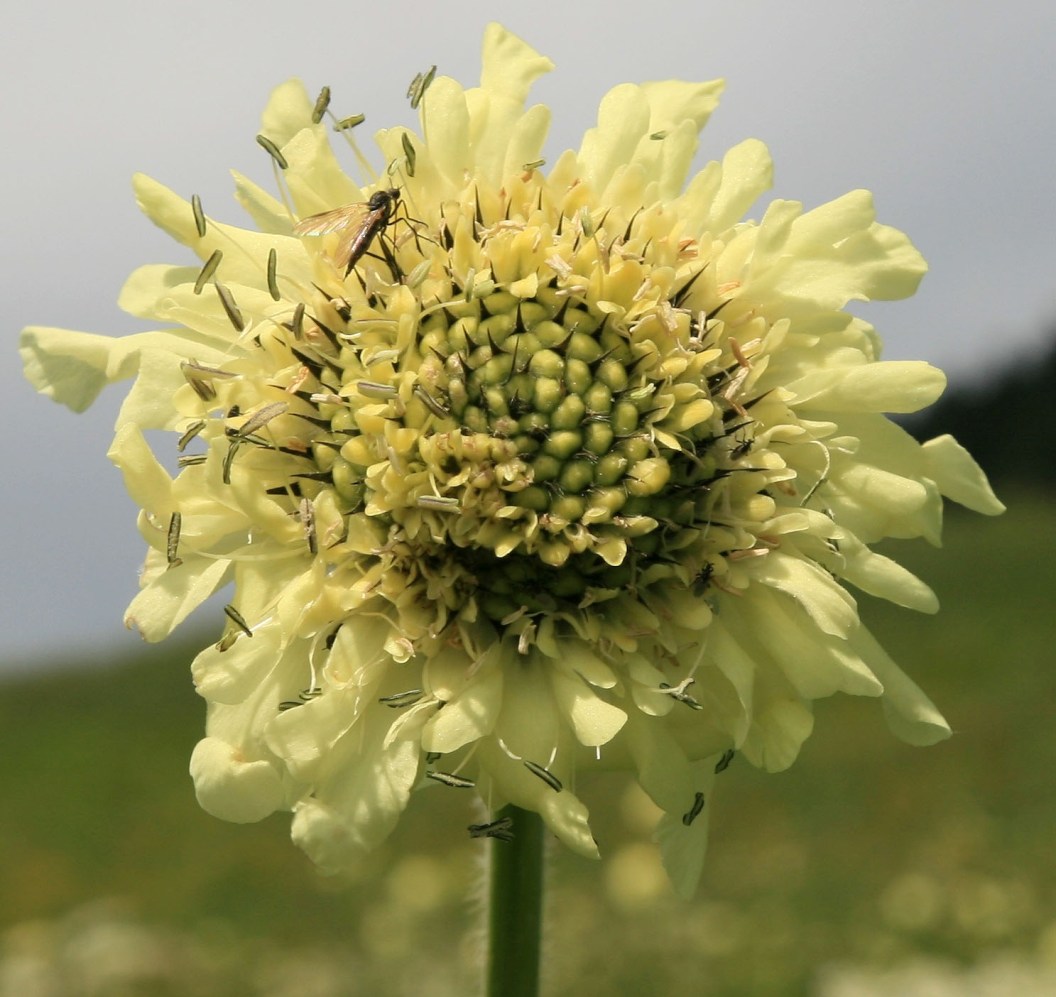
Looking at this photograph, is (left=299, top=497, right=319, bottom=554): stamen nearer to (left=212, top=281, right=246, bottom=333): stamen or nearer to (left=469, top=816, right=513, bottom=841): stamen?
(left=212, top=281, right=246, bottom=333): stamen

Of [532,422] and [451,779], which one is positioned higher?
[532,422]

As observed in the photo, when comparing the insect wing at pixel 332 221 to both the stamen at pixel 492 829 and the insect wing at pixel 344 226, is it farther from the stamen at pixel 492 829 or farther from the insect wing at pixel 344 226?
the stamen at pixel 492 829

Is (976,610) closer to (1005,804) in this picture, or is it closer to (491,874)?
(1005,804)

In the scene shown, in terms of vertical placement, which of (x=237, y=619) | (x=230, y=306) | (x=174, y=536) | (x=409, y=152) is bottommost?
(x=237, y=619)

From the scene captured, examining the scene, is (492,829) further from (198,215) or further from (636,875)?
(636,875)

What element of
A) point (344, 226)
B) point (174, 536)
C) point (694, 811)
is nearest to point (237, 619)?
point (174, 536)

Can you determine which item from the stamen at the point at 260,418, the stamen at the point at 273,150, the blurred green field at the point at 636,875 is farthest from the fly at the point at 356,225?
the blurred green field at the point at 636,875

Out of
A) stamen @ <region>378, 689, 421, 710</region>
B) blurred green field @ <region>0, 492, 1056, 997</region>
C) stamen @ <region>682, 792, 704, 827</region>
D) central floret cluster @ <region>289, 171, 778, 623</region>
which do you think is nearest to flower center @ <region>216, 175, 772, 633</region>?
central floret cluster @ <region>289, 171, 778, 623</region>
